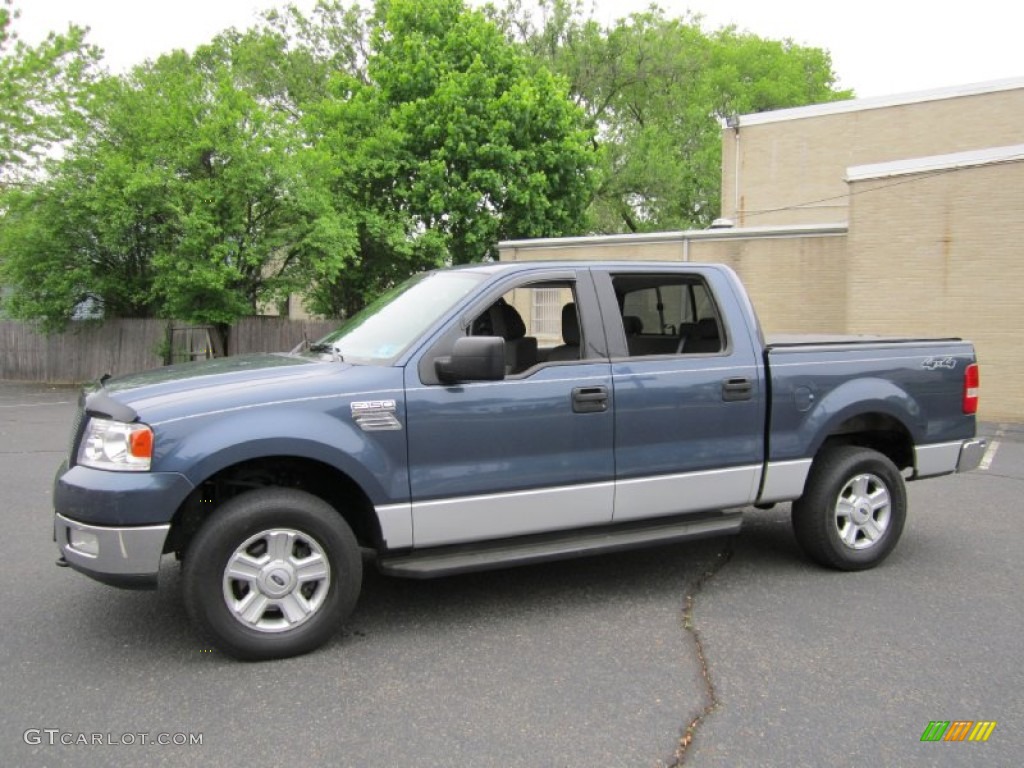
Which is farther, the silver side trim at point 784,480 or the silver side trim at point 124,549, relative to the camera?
the silver side trim at point 784,480

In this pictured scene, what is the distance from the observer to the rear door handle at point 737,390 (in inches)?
187

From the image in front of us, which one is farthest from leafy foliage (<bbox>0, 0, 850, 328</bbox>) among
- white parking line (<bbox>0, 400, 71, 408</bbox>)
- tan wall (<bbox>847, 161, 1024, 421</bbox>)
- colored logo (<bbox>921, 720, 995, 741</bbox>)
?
colored logo (<bbox>921, 720, 995, 741</bbox>)

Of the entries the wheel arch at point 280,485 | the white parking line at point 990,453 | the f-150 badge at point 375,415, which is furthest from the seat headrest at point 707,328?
the white parking line at point 990,453

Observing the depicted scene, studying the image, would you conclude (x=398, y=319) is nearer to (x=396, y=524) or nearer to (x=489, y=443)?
(x=489, y=443)

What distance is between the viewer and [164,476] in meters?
3.59

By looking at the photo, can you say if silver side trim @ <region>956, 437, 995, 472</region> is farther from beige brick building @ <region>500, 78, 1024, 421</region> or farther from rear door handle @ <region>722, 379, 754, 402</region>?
beige brick building @ <region>500, 78, 1024, 421</region>

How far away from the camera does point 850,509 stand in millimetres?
5180

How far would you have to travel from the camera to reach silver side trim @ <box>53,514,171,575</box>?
3557 mm

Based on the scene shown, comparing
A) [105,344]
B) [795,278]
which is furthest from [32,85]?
[795,278]

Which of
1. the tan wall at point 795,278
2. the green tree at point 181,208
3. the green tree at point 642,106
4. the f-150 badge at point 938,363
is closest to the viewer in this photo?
the f-150 badge at point 938,363

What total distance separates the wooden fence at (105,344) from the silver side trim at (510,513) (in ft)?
56.1

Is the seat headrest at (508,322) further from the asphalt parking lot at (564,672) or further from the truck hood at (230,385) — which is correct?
the asphalt parking lot at (564,672)

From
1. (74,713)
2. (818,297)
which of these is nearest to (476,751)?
(74,713)

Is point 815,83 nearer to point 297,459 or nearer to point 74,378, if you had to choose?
point 74,378
